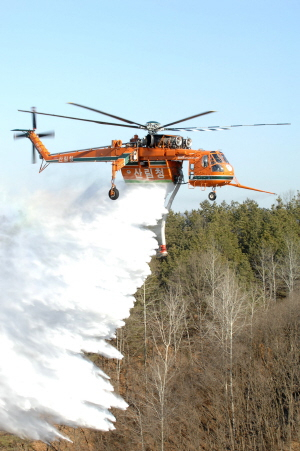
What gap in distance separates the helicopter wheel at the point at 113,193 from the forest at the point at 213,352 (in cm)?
1141

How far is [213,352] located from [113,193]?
19.1 metres

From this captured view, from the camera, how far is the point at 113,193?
2186 centimetres

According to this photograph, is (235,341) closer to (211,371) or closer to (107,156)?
(211,371)

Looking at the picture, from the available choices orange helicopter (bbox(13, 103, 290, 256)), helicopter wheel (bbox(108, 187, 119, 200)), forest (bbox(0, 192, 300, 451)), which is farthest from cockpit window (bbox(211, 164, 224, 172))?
forest (bbox(0, 192, 300, 451))

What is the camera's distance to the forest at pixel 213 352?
3316cm

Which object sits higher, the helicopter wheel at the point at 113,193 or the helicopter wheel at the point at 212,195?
the helicopter wheel at the point at 212,195

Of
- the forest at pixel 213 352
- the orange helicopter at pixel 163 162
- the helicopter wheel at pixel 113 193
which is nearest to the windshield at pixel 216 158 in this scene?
the orange helicopter at pixel 163 162

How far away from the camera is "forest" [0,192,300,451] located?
33156 millimetres

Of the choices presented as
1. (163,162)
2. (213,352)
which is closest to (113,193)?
(163,162)

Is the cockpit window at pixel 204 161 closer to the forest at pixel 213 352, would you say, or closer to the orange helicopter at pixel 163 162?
the orange helicopter at pixel 163 162

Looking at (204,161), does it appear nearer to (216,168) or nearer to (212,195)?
(216,168)

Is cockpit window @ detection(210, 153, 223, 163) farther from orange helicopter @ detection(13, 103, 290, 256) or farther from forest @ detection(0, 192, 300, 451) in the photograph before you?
forest @ detection(0, 192, 300, 451)

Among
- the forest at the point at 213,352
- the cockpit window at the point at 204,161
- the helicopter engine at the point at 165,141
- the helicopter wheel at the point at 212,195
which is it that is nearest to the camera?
the helicopter wheel at the point at 212,195

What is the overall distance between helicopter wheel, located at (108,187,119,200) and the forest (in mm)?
11405
